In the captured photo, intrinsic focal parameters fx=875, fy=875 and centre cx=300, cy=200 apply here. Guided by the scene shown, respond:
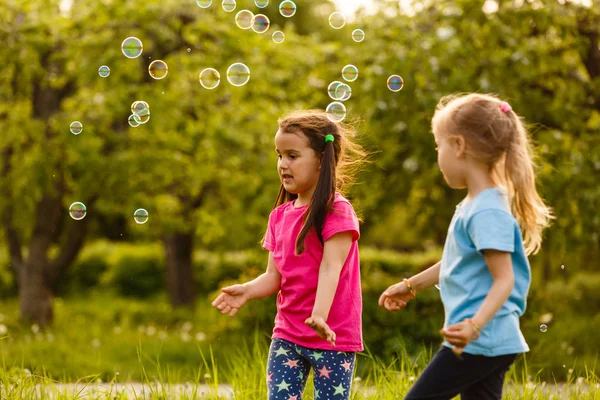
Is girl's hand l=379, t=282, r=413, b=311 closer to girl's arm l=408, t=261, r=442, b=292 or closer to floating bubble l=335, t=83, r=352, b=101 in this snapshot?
girl's arm l=408, t=261, r=442, b=292

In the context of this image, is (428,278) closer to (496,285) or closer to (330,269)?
(330,269)

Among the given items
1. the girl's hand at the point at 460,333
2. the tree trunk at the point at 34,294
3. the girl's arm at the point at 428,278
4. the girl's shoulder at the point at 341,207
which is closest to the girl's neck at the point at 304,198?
the girl's shoulder at the point at 341,207

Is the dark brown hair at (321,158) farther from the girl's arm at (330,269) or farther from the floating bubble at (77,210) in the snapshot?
the floating bubble at (77,210)

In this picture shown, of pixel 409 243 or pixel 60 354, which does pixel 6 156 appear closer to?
pixel 60 354

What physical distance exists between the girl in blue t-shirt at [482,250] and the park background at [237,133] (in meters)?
3.42

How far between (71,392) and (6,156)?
232 inches

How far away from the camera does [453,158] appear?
2807mm

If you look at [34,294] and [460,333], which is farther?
[34,294]

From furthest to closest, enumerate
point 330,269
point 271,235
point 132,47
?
point 132,47 < point 271,235 < point 330,269

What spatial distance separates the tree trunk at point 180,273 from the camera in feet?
39.4

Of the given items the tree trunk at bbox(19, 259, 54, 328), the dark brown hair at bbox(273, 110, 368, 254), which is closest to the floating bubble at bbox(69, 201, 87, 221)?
the dark brown hair at bbox(273, 110, 368, 254)

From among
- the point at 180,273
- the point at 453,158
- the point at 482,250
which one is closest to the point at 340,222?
the point at 453,158

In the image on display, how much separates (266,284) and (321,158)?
520 mm

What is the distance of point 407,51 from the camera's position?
7.38 m
